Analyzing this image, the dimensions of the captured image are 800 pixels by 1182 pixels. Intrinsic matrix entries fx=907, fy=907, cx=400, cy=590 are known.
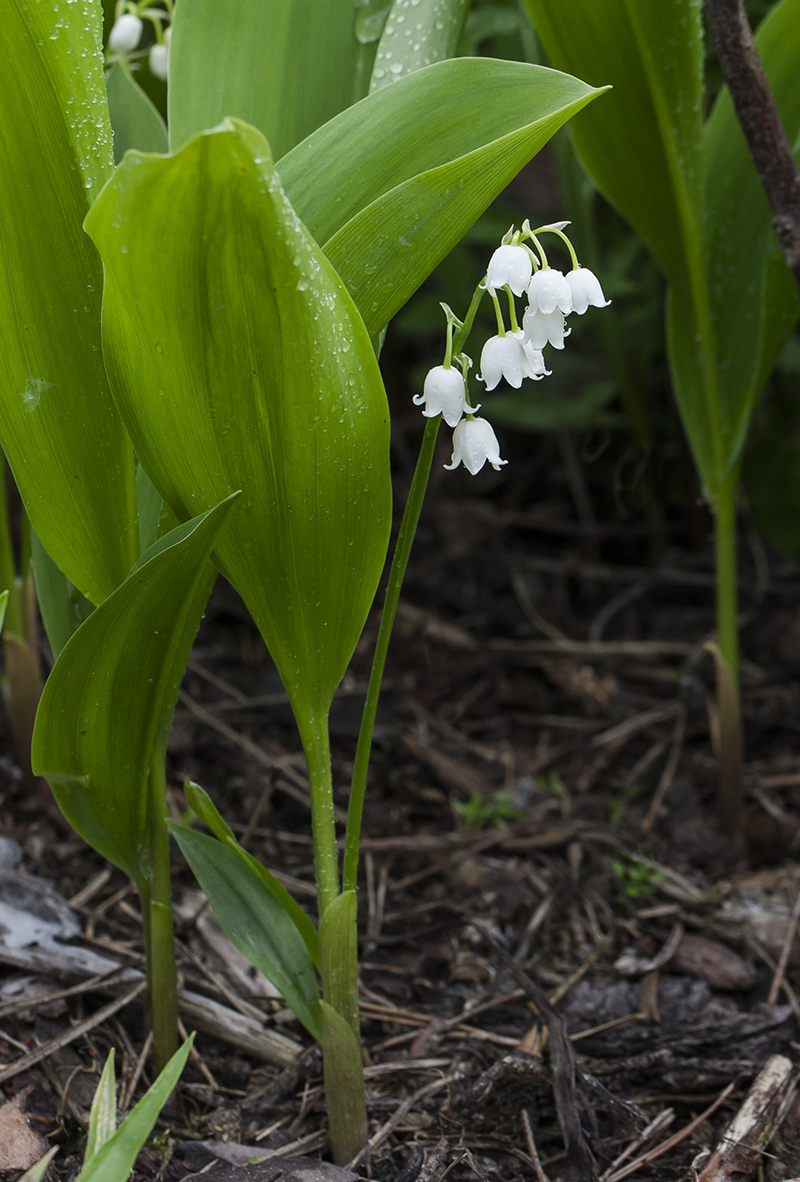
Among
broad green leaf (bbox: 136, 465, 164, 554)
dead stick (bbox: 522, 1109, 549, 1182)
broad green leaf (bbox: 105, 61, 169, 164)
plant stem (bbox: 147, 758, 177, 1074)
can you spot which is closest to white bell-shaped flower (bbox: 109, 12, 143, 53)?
broad green leaf (bbox: 105, 61, 169, 164)

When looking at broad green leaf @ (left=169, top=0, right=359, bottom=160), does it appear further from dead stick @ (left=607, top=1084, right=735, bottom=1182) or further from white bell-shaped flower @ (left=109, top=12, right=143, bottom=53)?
dead stick @ (left=607, top=1084, right=735, bottom=1182)

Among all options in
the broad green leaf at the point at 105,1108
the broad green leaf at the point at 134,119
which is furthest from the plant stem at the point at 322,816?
the broad green leaf at the point at 134,119

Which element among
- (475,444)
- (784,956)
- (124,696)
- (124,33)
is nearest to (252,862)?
(124,696)

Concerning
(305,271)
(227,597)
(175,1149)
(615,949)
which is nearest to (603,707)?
(615,949)

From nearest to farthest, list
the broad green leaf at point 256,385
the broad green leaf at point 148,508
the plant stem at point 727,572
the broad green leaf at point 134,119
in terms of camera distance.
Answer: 1. the broad green leaf at point 256,385
2. the broad green leaf at point 148,508
3. the broad green leaf at point 134,119
4. the plant stem at point 727,572

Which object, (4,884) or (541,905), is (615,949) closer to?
(541,905)

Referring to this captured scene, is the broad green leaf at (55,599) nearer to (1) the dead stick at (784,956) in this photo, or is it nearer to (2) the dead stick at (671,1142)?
(2) the dead stick at (671,1142)
